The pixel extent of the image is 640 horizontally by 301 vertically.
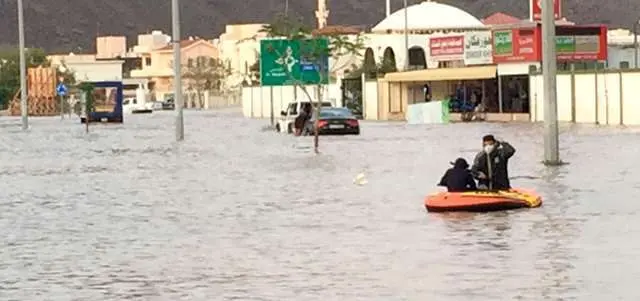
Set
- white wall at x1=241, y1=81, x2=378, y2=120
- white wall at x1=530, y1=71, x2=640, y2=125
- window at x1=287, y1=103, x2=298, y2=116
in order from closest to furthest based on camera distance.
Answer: white wall at x1=530, y1=71, x2=640, y2=125, window at x1=287, y1=103, x2=298, y2=116, white wall at x1=241, y1=81, x2=378, y2=120

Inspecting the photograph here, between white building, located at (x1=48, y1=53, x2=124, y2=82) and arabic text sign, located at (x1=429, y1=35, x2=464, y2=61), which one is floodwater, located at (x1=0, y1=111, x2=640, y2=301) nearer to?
arabic text sign, located at (x1=429, y1=35, x2=464, y2=61)

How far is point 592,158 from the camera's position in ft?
124

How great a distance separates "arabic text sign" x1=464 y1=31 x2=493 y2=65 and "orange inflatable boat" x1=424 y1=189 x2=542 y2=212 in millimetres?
54777

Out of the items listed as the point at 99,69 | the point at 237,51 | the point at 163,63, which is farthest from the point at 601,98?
the point at 163,63

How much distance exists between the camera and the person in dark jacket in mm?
22781

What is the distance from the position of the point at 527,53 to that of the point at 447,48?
49.6 feet

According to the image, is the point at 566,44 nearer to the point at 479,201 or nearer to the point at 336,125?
Answer: the point at 336,125

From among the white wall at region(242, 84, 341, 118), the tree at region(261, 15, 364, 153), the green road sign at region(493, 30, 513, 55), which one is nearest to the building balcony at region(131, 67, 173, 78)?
the white wall at region(242, 84, 341, 118)

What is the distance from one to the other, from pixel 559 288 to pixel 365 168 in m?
21.2

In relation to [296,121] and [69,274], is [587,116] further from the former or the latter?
[69,274]

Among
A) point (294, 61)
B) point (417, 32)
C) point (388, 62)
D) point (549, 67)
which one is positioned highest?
point (417, 32)

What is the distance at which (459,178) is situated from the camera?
2305 cm

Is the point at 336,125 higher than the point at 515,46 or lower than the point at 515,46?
lower

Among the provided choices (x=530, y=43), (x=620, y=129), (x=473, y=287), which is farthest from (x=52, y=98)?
(x=473, y=287)
